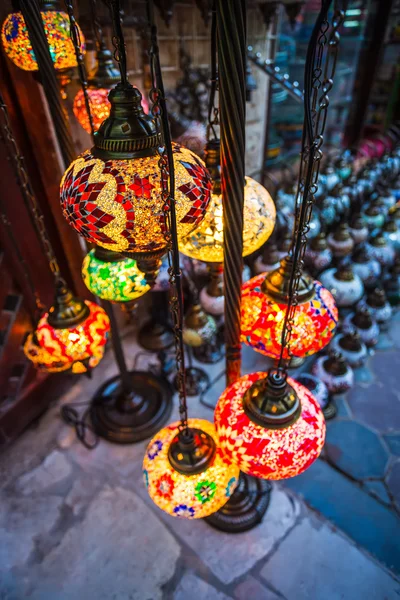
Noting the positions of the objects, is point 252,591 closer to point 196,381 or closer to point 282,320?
point 196,381

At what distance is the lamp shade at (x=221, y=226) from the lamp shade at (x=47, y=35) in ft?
3.51

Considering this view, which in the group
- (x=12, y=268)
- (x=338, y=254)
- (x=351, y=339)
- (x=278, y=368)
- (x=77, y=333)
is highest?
(x=278, y=368)

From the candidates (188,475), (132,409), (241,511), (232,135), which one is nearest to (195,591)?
(241,511)

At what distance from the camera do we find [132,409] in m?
3.29

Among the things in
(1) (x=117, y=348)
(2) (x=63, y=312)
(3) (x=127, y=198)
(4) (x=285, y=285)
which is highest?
(3) (x=127, y=198)

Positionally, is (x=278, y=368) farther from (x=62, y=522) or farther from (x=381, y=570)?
(x=62, y=522)

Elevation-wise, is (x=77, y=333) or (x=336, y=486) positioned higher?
(x=77, y=333)

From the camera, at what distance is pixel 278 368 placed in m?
1.24

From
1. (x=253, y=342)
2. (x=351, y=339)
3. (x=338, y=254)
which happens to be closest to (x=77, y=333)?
(x=253, y=342)

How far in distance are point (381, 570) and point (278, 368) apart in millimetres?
2136

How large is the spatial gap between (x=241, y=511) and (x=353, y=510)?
84 centimetres

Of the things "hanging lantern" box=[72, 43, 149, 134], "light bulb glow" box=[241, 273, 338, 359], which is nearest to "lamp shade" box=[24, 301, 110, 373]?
"light bulb glow" box=[241, 273, 338, 359]

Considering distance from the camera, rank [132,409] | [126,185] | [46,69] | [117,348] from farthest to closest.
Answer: [132,409]
[117,348]
[46,69]
[126,185]

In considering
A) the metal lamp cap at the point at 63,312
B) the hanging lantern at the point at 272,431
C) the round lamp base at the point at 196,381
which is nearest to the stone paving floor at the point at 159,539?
the round lamp base at the point at 196,381
